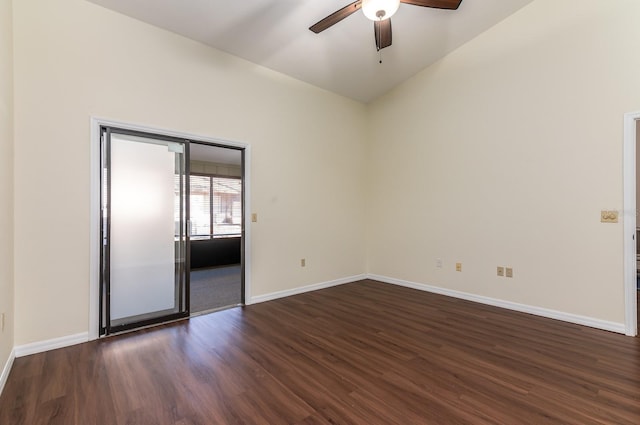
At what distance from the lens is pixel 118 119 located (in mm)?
3014

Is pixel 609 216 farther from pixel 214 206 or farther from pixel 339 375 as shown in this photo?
pixel 214 206

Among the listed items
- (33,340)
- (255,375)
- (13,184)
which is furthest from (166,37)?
(255,375)

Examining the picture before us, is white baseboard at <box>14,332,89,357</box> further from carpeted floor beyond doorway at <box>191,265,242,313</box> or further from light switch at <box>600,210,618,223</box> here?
light switch at <box>600,210,618,223</box>

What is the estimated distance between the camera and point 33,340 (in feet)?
8.54

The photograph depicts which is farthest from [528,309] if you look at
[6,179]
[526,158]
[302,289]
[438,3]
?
[6,179]

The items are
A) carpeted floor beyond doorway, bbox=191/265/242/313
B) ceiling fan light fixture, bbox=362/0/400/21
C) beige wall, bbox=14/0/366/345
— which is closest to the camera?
ceiling fan light fixture, bbox=362/0/400/21

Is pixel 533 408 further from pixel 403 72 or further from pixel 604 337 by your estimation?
pixel 403 72

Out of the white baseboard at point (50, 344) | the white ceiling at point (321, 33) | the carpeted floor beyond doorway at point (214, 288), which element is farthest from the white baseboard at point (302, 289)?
the white ceiling at point (321, 33)

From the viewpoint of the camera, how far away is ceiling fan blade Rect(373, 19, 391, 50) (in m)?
2.65

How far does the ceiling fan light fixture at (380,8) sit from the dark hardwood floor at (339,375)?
2768 mm

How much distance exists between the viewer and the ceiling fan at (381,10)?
7.52 ft

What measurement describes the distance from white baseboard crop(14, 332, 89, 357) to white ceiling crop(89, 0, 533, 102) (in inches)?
125

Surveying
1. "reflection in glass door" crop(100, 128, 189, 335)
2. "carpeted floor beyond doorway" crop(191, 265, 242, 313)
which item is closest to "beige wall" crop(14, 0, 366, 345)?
"reflection in glass door" crop(100, 128, 189, 335)

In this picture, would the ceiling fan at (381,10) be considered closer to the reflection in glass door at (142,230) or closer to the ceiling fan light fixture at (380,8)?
the ceiling fan light fixture at (380,8)
